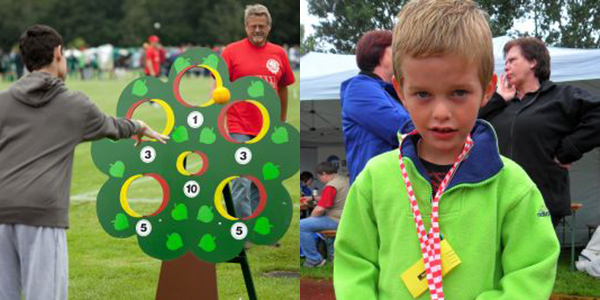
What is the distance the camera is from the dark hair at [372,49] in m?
4.88

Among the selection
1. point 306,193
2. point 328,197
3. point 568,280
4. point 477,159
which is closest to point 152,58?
point 306,193

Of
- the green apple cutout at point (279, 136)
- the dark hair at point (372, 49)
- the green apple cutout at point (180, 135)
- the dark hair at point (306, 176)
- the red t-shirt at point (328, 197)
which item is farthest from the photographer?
the dark hair at point (306, 176)

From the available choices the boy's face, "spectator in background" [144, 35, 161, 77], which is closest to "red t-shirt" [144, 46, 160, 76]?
"spectator in background" [144, 35, 161, 77]

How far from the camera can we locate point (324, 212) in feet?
28.1

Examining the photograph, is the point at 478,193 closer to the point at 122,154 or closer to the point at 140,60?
the point at 122,154

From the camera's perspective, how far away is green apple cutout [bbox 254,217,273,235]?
530 cm

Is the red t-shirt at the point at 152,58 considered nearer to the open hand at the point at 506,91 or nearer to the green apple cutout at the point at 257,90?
the green apple cutout at the point at 257,90

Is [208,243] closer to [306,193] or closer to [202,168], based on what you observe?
[202,168]

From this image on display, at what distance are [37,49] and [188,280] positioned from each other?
71.6 inches

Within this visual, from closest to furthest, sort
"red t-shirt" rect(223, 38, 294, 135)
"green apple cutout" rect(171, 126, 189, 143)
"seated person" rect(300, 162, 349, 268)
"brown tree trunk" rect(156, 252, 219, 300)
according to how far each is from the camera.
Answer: "green apple cutout" rect(171, 126, 189, 143), "brown tree trunk" rect(156, 252, 219, 300), "red t-shirt" rect(223, 38, 294, 135), "seated person" rect(300, 162, 349, 268)

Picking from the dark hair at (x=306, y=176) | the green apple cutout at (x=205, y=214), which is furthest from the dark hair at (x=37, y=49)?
the dark hair at (x=306, y=176)

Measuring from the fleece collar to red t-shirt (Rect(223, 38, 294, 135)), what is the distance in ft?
15.8

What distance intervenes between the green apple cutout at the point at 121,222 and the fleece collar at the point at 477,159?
3.34 metres

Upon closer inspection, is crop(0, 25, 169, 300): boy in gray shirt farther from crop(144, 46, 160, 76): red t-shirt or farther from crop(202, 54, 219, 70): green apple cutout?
crop(144, 46, 160, 76): red t-shirt
